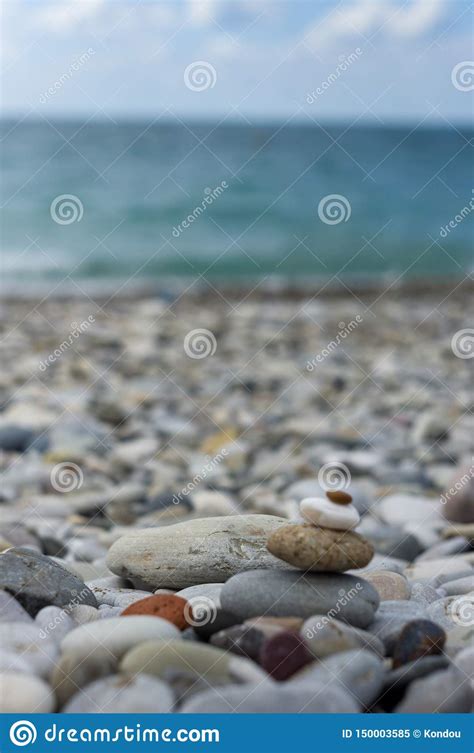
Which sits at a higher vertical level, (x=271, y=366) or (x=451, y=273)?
(x=451, y=273)

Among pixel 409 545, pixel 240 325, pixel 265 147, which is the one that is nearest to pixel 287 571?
pixel 409 545

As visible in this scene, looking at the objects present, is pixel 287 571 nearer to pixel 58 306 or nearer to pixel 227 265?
pixel 58 306

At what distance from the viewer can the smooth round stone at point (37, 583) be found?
2.64m

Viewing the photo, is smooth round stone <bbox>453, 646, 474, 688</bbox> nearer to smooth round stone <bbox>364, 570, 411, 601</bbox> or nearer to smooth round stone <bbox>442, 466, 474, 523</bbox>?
smooth round stone <bbox>364, 570, 411, 601</bbox>

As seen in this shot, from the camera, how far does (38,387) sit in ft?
24.8

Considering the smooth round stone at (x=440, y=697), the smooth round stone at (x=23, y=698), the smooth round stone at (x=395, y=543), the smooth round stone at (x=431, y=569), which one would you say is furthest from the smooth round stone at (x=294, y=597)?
the smooth round stone at (x=395, y=543)

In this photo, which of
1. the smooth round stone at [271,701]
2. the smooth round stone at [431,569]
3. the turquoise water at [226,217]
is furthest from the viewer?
the turquoise water at [226,217]

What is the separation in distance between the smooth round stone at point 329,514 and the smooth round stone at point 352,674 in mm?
432

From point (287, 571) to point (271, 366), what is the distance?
595cm

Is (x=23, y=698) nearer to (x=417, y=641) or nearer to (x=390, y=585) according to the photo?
(x=417, y=641)

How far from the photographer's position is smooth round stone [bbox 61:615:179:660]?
226cm

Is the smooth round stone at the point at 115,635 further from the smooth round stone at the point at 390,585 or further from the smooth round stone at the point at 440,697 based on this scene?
→ the smooth round stone at the point at 390,585

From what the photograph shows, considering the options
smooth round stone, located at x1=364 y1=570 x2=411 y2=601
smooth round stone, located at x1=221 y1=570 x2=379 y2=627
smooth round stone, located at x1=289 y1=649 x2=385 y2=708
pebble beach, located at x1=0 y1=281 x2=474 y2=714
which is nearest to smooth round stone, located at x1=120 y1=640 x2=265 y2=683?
pebble beach, located at x1=0 y1=281 x2=474 y2=714

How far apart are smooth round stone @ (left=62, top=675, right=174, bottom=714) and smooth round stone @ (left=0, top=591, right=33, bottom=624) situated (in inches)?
17.8
